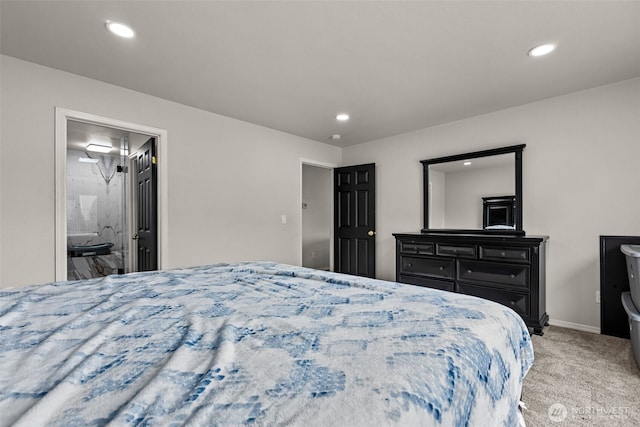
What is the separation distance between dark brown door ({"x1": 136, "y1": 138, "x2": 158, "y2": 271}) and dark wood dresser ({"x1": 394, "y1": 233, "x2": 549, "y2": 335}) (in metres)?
2.91

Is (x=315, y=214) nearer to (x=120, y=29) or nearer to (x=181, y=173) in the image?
(x=181, y=173)

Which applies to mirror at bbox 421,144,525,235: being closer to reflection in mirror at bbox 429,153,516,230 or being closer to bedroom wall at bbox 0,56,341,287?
reflection in mirror at bbox 429,153,516,230

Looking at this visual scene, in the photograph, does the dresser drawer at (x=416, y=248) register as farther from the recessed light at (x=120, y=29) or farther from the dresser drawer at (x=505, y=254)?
the recessed light at (x=120, y=29)

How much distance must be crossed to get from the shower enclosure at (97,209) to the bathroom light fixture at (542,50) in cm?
540

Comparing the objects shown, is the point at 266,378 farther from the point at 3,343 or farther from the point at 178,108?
the point at 178,108

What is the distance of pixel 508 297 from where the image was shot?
303 cm

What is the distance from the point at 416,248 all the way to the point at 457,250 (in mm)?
504

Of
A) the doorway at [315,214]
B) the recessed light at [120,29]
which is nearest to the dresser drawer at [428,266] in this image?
the doorway at [315,214]

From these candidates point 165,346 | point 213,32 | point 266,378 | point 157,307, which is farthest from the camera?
point 213,32

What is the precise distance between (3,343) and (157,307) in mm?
424

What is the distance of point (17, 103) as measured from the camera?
7.92 feet

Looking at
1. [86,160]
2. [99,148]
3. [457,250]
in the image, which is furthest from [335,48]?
[86,160]

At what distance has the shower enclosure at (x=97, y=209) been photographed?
510cm

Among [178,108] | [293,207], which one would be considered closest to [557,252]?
[293,207]
